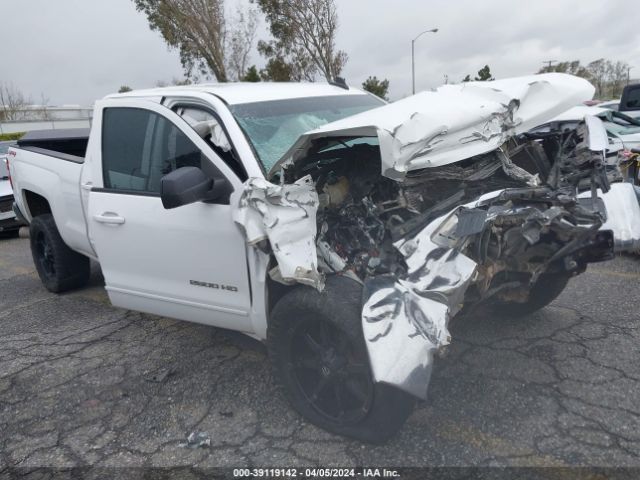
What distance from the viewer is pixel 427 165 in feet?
8.82

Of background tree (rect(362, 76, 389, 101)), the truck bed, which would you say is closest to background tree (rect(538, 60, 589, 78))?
background tree (rect(362, 76, 389, 101))

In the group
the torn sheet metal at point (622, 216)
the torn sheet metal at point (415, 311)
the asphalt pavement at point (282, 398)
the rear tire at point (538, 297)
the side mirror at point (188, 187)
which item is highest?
the side mirror at point (188, 187)

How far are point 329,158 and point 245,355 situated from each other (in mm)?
1578

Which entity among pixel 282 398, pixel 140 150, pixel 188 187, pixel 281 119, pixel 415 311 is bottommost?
pixel 282 398

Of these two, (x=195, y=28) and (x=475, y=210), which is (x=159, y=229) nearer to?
(x=475, y=210)

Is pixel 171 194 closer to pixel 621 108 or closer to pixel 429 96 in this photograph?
pixel 429 96

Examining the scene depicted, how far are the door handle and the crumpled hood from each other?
4.02 ft

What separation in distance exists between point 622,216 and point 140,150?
295 centimetres

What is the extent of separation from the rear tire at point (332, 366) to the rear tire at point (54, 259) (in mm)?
3220

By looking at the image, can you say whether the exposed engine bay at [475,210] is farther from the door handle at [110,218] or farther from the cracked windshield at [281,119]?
the door handle at [110,218]

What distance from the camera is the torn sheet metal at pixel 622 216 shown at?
2.94 m

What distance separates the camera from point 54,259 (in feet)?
17.7

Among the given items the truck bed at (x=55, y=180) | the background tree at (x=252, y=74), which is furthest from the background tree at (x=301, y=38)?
the truck bed at (x=55, y=180)

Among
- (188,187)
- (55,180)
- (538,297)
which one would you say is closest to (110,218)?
(188,187)
